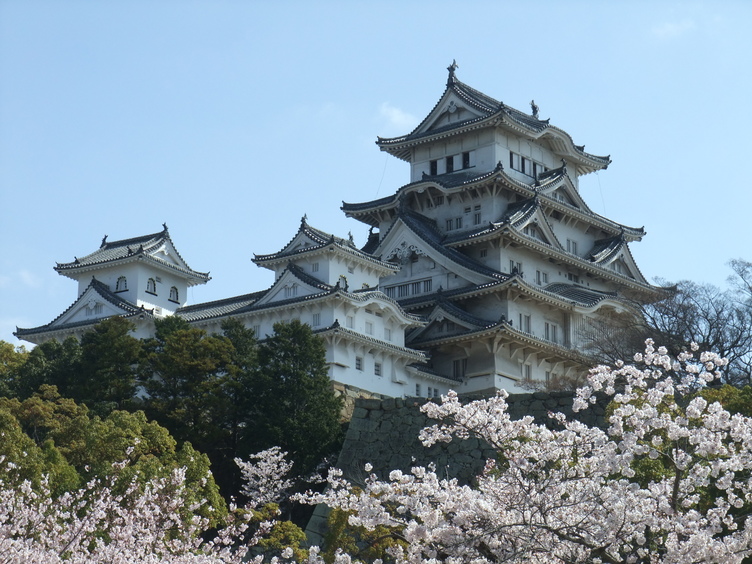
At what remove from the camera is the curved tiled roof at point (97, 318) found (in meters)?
47.4

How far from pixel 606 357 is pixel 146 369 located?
17184 millimetres

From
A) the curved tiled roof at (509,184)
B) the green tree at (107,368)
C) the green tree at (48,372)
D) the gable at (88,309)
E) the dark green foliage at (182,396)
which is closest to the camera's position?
the dark green foliage at (182,396)

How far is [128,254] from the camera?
49.3 m

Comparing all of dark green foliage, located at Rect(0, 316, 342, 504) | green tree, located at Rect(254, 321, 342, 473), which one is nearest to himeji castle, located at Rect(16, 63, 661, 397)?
dark green foliage, located at Rect(0, 316, 342, 504)

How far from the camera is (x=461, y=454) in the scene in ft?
89.3

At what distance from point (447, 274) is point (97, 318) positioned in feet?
48.4

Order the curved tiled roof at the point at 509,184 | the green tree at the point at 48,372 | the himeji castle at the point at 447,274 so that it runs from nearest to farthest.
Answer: the green tree at the point at 48,372
the himeji castle at the point at 447,274
the curved tiled roof at the point at 509,184

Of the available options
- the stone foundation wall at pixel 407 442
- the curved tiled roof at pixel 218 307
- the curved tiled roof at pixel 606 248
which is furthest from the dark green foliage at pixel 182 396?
the curved tiled roof at pixel 606 248

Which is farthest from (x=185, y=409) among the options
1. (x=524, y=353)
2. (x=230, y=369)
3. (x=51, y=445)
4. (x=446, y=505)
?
(x=446, y=505)

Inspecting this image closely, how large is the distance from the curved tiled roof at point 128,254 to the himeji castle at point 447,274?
8cm

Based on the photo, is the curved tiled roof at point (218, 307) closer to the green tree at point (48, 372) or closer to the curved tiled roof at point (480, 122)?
the green tree at point (48, 372)

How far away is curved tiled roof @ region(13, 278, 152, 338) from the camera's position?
156 feet

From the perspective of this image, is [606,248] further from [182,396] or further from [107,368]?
[107,368]

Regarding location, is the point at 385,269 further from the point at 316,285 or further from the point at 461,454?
the point at 461,454
